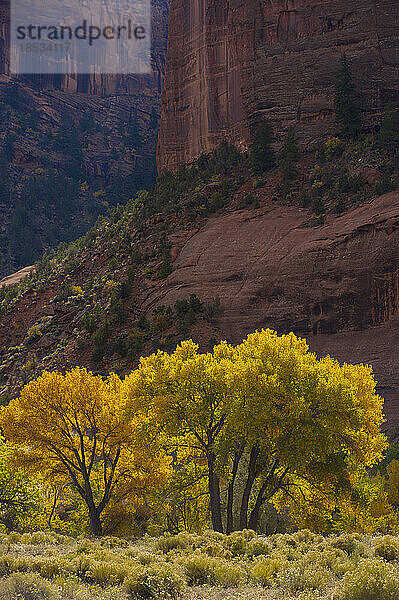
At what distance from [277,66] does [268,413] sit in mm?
53553

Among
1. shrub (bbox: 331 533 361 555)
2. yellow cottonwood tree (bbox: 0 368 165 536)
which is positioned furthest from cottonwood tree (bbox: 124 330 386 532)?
shrub (bbox: 331 533 361 555)

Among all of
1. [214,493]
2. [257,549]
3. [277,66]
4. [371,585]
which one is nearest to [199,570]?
[257,549]

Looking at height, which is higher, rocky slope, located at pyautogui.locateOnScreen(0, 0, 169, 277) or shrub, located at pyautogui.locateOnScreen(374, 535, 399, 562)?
rocky slope, located at pyautogui.locateOnScreen(0, 0, 169, 277)

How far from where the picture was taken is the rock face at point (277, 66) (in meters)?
63.4

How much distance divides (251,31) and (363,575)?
67438 millimetres

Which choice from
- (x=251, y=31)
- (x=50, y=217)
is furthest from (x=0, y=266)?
(x=251, y=31)

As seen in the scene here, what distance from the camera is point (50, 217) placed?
451 feet

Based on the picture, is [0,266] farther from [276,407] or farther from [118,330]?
[276,407]

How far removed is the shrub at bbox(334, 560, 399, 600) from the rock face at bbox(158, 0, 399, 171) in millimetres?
55879

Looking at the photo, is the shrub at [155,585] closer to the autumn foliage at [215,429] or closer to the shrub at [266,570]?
the shrub at [266,570]

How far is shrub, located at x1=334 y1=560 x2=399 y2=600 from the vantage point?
10.7 meters

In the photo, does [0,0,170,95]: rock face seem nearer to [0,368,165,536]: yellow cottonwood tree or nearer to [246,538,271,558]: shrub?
[0,368,165,536]: yellow cottonwood tree

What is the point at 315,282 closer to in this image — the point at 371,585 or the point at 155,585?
the point at 155,585

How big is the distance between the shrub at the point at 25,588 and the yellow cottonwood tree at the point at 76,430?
1240 cm
